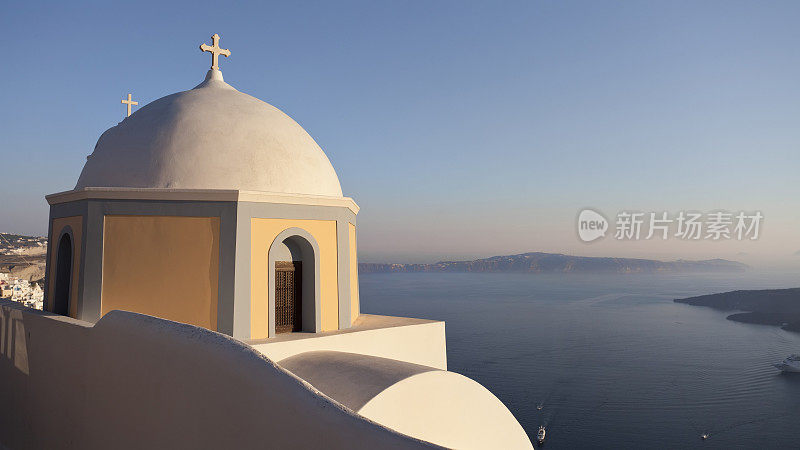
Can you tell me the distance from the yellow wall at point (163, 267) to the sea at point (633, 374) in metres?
31.3

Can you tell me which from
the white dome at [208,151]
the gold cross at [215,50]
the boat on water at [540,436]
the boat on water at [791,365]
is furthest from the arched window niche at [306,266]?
the boat on water at [791,365]

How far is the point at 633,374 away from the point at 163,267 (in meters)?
48.5

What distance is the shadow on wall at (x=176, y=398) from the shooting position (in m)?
2.47

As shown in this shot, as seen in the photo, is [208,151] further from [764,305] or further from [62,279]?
[764,305]

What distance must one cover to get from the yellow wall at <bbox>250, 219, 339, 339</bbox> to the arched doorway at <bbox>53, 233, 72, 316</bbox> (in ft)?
8.97

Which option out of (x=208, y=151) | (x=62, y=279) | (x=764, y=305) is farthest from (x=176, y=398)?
(x=764, y=305)

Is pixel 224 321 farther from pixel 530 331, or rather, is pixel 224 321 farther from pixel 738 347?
pixel 738 347

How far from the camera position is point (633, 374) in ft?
153

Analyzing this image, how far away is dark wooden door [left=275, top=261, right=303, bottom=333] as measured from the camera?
7.00 m

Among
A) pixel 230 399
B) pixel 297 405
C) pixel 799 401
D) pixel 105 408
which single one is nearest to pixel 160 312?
pixel 105 408

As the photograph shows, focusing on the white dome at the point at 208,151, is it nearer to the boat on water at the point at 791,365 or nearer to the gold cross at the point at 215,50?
the gold cross at the point at 215,50

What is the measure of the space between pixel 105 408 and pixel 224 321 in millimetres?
2191

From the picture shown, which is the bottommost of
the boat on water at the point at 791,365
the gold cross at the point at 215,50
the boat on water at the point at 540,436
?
the boat on water at the point at 540,436

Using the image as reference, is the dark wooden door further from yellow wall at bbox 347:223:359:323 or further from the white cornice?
the white cornice
